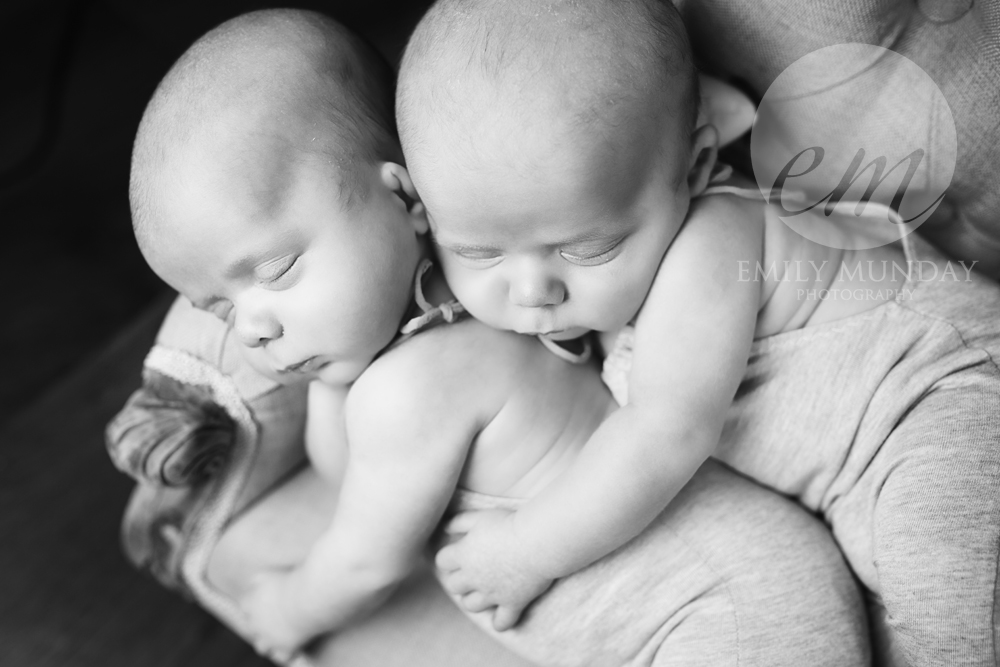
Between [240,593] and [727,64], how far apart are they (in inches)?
34.5

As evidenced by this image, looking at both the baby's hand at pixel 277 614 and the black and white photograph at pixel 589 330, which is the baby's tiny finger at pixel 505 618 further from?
the baby's hand at pixel 277 614

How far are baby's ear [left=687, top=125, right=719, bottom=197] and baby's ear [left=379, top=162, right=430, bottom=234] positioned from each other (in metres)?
0.27

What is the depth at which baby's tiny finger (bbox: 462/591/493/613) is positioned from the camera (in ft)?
3.03

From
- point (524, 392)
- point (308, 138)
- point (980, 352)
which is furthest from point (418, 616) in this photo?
point (980, 352)

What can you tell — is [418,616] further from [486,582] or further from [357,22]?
[357,22]

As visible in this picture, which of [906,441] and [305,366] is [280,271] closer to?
[305,366]

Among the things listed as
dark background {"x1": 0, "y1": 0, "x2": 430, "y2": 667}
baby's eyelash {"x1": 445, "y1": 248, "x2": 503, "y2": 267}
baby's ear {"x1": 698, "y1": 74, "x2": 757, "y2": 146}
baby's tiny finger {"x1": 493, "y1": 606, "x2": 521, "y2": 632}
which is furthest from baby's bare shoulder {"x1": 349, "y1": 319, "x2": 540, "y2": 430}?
dark background {"x1": 0, "y1": 0, "x2": 430, "y2": 667}

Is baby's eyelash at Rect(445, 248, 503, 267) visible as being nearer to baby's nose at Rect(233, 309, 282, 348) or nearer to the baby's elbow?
baby's nose at Rect(233, 309, 282, 348)

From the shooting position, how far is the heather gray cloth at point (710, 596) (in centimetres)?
83

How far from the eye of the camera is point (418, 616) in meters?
1.05

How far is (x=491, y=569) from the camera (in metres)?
0.90

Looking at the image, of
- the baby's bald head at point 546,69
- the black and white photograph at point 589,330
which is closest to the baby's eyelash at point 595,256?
the black and white photograph at point 589,330

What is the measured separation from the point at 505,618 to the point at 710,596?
0.22 metres


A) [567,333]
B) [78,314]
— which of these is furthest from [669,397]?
[78,314]
